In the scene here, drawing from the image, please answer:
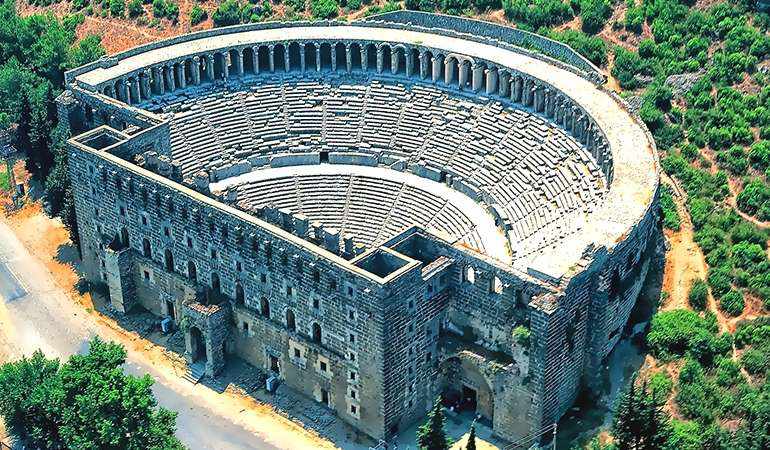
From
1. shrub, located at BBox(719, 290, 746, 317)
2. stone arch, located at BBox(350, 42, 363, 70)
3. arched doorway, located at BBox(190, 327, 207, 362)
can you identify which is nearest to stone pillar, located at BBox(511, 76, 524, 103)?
stone arch, located at BBox(350, 42, 363, 70)

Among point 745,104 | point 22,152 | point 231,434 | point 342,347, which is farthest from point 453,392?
point 22,152

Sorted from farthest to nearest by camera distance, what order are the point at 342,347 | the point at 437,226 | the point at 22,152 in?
1. the point at 22,152
2. the point at 437,226
3. the point at 342,347

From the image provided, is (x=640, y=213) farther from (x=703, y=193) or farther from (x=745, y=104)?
(x=745, y=104)

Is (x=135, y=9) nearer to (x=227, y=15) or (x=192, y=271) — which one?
(x=227, y=15)

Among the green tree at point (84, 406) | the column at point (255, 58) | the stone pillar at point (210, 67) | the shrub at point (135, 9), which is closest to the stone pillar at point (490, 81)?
the column at point (255, 58)

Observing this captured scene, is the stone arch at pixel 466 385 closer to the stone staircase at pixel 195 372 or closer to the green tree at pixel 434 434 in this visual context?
the green tree at pixel 434 434

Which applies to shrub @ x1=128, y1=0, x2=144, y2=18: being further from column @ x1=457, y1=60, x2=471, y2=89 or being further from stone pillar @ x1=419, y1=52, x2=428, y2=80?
column @ x1=457, y1=60, x2=471, y2=89

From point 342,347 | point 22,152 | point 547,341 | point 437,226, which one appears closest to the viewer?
point 547,341
